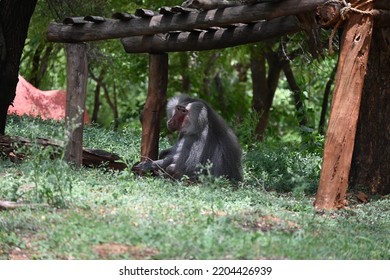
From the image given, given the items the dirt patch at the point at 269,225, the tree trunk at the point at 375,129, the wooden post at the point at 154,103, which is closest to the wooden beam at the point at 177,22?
the wooden post at the point at 154,103

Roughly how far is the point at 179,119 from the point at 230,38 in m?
1.20

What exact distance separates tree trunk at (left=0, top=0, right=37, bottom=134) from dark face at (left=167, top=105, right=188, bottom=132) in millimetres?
2427

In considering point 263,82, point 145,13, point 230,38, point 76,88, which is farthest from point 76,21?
point 263,82

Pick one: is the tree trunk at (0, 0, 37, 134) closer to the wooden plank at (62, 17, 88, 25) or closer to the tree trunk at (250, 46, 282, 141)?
the wooden plank at (62, 17, 88, 25)

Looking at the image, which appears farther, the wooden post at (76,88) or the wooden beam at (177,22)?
the wooden post at (76,88)

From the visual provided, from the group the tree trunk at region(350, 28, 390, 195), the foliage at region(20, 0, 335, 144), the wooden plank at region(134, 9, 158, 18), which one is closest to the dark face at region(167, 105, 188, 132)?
the wooden plank at region(134, 9, 158, 18)

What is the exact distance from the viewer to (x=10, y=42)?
11.8 metres

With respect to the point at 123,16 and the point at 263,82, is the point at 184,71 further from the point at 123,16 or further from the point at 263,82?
the point at 123,16

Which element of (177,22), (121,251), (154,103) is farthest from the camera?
(154,103)

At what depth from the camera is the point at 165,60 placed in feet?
38.0

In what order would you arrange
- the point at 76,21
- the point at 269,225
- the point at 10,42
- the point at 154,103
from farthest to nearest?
the point at 10,42 → the point at 154,103 → the point at 76,21 → the point at 269,225

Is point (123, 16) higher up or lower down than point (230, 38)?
higher up

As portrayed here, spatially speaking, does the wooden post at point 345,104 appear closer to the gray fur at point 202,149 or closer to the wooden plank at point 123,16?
the gray fur at point 202,149

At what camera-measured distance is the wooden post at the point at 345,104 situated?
8422 millimetres
